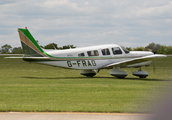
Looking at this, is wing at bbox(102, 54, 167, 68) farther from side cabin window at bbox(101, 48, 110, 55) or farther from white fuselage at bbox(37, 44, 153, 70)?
side cabin window at bbox(101, 48, 110, 55)

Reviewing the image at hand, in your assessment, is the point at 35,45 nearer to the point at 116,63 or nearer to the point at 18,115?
the point at 116,63

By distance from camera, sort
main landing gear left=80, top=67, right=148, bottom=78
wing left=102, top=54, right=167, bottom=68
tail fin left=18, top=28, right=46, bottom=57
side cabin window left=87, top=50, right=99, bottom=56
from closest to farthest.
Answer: wing left=102, top=54, right=167, bottom=68 < main landing gear left=80, top=67, right=148, bottom=78 < tail fin left=18, top=28, right=46, bottom=57 < side cabin window left=87, top=50, right=99, bottom=56

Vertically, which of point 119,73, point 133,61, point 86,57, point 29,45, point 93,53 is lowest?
point 119,73

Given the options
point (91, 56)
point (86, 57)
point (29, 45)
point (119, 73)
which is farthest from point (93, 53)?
point (29, 45)

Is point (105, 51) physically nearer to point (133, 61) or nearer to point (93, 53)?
point (93, 53)

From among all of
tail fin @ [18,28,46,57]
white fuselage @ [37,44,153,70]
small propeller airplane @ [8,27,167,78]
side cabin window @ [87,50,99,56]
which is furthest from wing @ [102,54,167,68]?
tail fin @ [18,28,46,57]

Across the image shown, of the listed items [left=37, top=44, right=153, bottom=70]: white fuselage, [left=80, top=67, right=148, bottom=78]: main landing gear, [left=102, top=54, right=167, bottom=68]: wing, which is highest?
[left=37, top=44, right=153, bottom=70]: white fuselage

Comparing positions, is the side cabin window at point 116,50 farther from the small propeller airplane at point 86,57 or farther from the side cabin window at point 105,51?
the side cabin window at point 105,51

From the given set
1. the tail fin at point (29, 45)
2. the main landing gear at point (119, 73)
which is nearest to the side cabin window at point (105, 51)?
the main landing gear at point (119, 73)

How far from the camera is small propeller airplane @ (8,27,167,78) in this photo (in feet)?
65.3

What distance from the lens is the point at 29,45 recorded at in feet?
67.4

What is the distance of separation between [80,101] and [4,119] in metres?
3.34

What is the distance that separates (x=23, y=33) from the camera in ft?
67.6

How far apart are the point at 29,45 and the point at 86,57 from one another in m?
4.65
